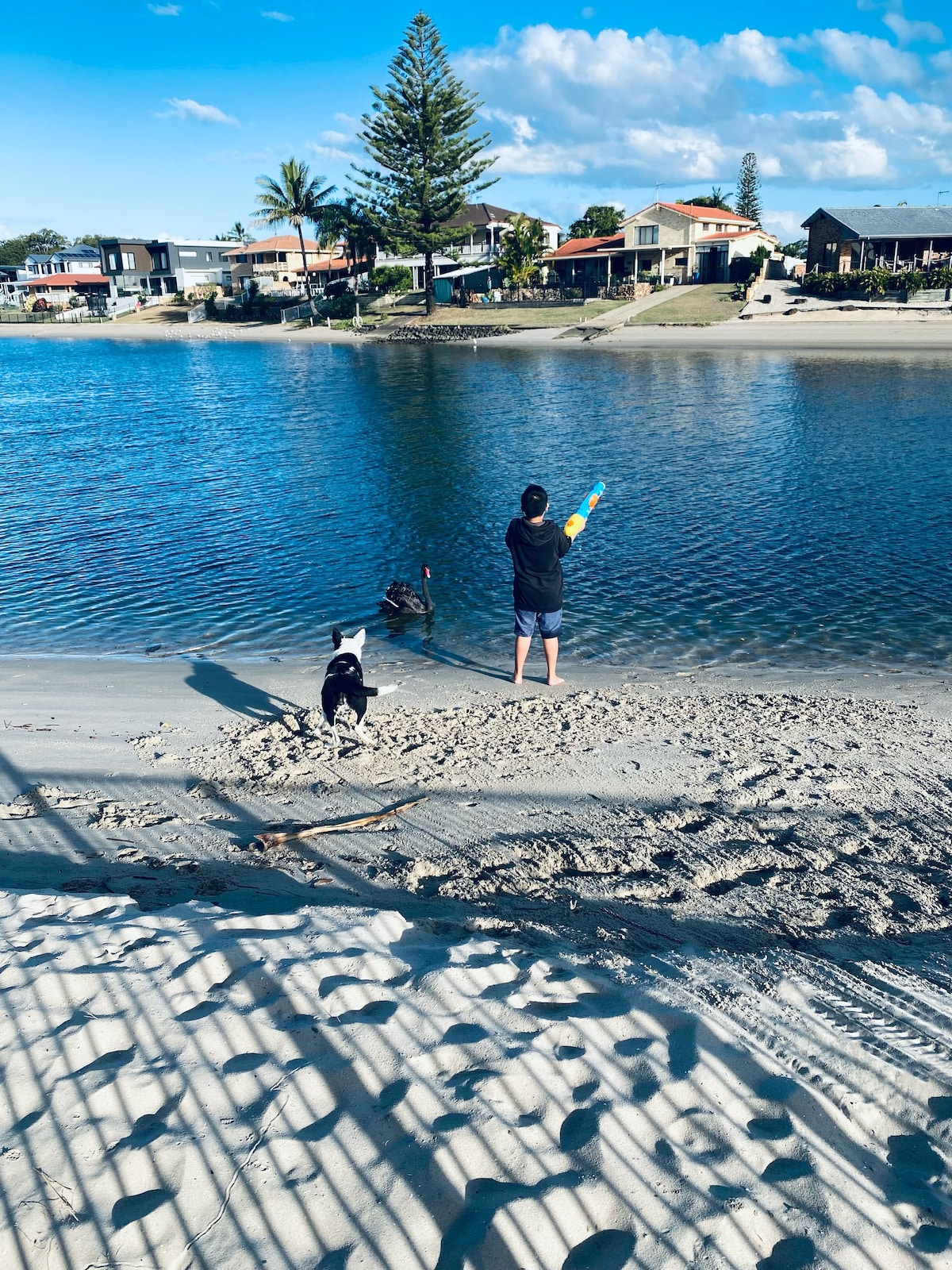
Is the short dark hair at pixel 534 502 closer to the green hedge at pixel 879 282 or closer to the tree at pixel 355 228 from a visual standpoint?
the green hedge at pixel 879 282

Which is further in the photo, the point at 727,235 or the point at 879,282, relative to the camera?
the point at 727,235

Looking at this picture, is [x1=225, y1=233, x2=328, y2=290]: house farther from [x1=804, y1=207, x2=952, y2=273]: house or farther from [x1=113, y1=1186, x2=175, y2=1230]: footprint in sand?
[x1=113, y1=1186, x2=175, y2=1230]: footprint in sand

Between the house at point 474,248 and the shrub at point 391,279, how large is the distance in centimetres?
228

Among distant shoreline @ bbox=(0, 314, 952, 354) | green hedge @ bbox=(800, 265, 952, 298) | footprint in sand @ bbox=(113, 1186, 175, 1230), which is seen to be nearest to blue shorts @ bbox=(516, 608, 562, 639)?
footprint in sand @ bbox=(113, 1186, 175, 1230)

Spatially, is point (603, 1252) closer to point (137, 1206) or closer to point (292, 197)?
point (137, 1206)

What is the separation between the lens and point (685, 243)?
65.6 m

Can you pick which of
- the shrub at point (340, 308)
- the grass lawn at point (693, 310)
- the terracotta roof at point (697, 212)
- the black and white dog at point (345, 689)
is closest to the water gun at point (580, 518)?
the black and white dog at point (345, 689)

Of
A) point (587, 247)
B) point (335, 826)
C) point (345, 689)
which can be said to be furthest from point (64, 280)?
point (335, 826)

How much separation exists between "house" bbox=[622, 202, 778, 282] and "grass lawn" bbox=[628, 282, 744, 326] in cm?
604

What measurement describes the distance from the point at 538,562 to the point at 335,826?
3.32m

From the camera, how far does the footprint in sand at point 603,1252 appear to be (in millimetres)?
3002

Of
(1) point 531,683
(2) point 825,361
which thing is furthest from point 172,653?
(2) point 825,361

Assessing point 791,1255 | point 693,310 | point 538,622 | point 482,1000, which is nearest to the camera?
point 791,1255

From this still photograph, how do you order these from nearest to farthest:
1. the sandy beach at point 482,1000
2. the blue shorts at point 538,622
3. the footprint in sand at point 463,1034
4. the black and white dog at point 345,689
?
the sandy beach at point 482,1000 < the footprint in sand at point 463,1034 < the black and white dog at point 345,689 < the blue shorts at point 538,622
